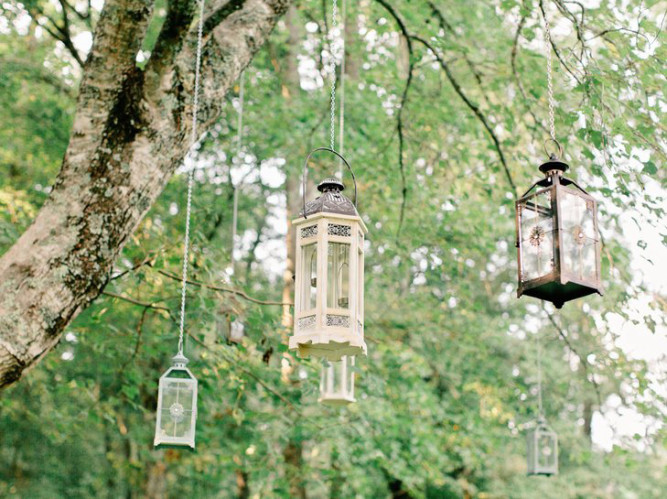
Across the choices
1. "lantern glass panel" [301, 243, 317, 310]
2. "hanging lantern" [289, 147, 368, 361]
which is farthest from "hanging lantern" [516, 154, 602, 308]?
"lantern glass panel" [301, 243, 317, 310]

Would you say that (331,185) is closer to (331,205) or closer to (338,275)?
(331,205)

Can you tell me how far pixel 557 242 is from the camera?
3.23 metres

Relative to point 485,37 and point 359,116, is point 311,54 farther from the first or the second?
point 485,37

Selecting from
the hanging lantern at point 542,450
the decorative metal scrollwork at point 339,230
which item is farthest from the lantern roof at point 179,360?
the hanging lantern at point 542,450

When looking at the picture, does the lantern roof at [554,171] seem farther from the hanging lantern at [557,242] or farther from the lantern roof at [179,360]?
the lantern roof at [179,360]

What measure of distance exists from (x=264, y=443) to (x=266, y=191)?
3.72m

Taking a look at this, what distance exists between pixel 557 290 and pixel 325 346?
920mm

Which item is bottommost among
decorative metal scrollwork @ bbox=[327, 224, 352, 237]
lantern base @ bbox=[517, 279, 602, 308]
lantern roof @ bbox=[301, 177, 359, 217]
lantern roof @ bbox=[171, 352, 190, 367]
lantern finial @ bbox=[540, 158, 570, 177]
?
lantern roof @ bbox=[171, 352, 190, 367]

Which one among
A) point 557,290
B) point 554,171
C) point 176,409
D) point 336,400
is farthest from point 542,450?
point 554,171

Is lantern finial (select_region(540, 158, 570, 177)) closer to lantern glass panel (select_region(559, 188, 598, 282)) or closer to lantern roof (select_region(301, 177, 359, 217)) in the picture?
lantern glass panel (select_region(559, 188, 598, 282))

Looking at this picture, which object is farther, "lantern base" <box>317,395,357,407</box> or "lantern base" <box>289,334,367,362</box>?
"lantern base" <box>317,395,357,407</box>

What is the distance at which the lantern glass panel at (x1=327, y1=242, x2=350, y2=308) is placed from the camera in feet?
11.0

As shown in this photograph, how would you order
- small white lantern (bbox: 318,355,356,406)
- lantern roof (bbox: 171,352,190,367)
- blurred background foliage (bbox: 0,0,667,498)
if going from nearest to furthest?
lantern roof (bbox: 171,352,190,367) < blurred background foliage (bbox: 0,0,667,498) < small white lantern (bbox: 318,355,356,406)

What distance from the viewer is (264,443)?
8375 mm
